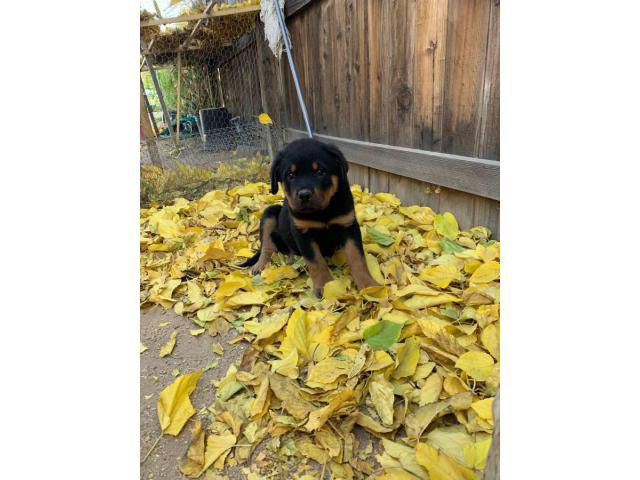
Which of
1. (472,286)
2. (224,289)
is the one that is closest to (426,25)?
(472,286)

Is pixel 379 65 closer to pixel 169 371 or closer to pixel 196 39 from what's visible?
pixel 169 371

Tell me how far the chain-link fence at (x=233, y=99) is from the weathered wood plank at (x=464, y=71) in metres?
3.00

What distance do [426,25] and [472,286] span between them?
2030 mm

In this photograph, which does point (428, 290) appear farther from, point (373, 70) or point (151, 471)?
point (373, 70)

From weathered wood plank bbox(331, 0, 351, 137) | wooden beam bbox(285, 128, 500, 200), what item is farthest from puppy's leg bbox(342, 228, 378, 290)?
weathered wood plank bbox(331, 0, 351, 137)

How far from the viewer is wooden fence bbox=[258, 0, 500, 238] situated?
2.63m

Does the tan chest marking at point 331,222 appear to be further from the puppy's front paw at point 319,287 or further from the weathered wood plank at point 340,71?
the weathered wood plank at point 340,71

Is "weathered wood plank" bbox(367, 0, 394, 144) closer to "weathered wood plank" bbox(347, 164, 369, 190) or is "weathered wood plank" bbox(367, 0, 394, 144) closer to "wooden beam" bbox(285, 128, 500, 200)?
"wooden beam" bbox(285, 128, 500, 200)

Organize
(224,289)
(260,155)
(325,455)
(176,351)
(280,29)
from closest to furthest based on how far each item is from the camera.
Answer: (325,455)
(176,351)
(224,289)
(280,29)
(260,155)

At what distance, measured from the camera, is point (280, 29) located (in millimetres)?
4973

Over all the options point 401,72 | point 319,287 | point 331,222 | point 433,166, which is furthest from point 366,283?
point 401,72

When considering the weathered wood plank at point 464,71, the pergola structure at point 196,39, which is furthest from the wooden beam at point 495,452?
the pergola structure at point 196,39

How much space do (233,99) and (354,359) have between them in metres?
7.77

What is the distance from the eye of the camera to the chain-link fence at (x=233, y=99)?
16.5 feet
